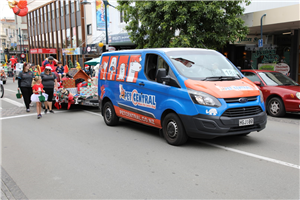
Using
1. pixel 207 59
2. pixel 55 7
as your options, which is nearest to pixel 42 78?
pixel 207 59

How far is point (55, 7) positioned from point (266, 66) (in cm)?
3637

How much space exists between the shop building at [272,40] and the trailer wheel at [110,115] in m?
8.44

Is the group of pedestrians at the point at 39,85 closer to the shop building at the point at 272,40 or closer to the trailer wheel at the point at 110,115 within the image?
the trailer wheel at the point at 110,115

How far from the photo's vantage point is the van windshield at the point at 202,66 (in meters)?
6.12

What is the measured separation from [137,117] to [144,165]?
220 centimetres

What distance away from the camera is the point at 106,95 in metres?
8.34

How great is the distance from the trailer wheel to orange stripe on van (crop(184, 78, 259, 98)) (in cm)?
300

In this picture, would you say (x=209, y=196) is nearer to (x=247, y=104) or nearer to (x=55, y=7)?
(x=247, y=104)

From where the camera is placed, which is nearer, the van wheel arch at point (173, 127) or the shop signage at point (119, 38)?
the van wheel arch at point (173, 127)

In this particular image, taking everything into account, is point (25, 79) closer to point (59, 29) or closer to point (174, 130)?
point (174, 130)

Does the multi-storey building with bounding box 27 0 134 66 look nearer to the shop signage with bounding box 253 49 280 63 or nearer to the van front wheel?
the shop signage with bounding box 253 49 280 63

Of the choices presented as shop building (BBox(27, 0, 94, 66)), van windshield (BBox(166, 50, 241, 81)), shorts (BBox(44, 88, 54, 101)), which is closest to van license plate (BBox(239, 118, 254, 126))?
van windshield (BBox(166, 50, 241, 81))

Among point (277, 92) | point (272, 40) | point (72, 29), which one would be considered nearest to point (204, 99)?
point (277, 92)

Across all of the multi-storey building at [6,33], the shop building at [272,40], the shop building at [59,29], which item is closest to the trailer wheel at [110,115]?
the shop building at [272,40]
